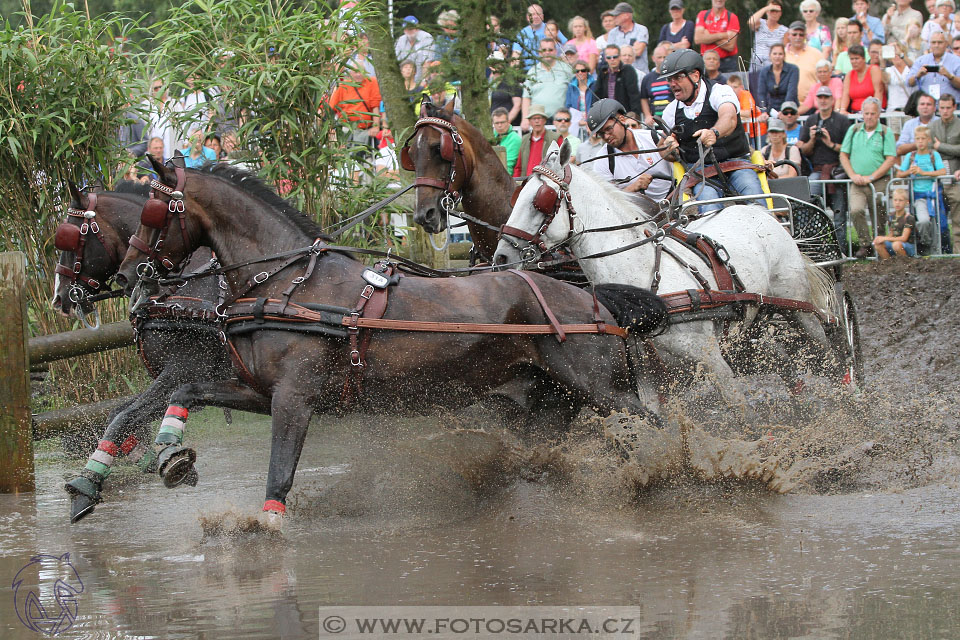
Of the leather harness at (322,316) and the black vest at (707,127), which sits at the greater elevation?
the black vest at (707,127)

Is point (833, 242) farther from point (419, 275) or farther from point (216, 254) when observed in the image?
point (216, 254)

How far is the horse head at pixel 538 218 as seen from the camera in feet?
21.1

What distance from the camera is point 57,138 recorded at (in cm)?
883

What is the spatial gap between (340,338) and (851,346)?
4.54 metres

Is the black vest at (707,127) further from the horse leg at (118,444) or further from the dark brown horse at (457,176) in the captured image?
the horse leg at (118,444)

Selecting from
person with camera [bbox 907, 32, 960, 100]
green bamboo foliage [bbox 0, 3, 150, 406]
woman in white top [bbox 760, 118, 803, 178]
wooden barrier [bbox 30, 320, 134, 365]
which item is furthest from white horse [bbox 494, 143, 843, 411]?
person with camera [bbox 907, 32, 960, 100]

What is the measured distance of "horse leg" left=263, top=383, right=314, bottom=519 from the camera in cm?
558

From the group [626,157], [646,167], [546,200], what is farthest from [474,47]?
[546,200]

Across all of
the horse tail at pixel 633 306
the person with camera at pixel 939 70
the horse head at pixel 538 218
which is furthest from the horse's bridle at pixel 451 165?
the person with camera at pixel 939 70

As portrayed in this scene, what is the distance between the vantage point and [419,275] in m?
6.76

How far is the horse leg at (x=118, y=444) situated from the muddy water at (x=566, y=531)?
19cm

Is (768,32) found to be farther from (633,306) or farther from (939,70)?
(633,306)

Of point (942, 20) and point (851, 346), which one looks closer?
point (851, 346)

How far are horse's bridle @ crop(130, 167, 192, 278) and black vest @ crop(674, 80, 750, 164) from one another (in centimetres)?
388
